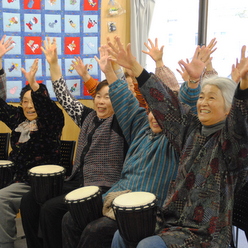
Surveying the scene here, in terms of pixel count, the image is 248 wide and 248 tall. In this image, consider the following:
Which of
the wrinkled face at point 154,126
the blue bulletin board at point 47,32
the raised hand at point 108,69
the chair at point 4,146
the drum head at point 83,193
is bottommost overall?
the drum head at point 83,193

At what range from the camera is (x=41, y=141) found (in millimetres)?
3000

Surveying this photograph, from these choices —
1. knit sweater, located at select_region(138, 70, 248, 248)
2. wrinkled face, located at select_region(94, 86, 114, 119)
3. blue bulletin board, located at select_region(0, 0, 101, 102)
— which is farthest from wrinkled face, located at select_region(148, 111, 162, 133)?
blue bulletin board, located at select_region(0, 0, 101, 102)

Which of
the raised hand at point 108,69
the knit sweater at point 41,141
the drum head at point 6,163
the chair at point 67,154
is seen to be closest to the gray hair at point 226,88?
the raised hand at point 108,69

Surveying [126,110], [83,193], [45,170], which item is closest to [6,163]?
[45,170]

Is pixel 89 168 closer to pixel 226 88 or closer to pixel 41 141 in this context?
pixel 41 141

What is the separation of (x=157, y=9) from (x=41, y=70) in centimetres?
155

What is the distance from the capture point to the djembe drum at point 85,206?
86.9 inches

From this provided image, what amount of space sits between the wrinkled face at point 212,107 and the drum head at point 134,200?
0.49 metres

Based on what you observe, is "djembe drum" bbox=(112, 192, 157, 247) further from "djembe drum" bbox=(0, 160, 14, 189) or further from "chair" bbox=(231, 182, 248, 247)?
"djembe drum" bbox=(0, 160, 14, 189)

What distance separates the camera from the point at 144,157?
2271mm

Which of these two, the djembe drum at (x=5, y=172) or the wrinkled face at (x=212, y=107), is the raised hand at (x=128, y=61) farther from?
the djembe drum at (x=5, y=172)

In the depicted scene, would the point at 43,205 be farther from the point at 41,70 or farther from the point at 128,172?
the point at 41,70

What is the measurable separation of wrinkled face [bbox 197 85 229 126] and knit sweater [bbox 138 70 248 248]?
8 cm

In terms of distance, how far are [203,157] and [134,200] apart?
42cm
